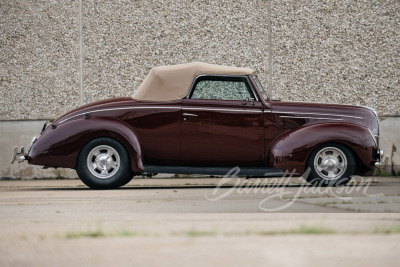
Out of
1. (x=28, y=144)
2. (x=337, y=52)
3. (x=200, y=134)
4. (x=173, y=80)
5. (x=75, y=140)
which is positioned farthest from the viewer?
(x=337, y=52)

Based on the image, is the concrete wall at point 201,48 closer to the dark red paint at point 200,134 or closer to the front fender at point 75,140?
the dark red paint at point 200,134

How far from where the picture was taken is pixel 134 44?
1236cm

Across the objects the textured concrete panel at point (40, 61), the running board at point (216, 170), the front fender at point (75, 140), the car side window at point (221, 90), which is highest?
the textured concrete panel at point (40, 61)

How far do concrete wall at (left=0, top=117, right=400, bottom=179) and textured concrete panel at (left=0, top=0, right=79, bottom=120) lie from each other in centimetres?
67

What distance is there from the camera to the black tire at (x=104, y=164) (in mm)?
8898

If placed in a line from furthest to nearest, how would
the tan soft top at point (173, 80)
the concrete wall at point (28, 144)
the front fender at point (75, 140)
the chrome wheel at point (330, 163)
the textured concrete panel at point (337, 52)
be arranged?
1. the textured concrete panel at point (337, 52)
2. the concrete wall at point (28, 144)
3. the tan soft top at point (173, 80)
4. the chrome wheel at point (330, 163)
5. the front fender at point (75, 140)

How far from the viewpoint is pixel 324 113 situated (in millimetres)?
9297

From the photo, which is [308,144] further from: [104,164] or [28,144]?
[28,144]

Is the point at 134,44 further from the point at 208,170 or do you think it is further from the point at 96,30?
the point at 208,170

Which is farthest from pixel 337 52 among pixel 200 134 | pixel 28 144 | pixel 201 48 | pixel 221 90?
pixel 28 144

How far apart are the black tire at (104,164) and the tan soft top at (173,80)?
2.47 feet

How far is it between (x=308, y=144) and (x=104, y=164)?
8.15 feet

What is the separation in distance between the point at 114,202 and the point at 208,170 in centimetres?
227

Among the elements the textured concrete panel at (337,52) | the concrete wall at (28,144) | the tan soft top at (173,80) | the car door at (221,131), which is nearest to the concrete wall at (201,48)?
the textured concrete panel at (337,52)
